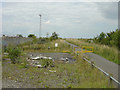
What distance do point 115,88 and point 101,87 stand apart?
22.4 inches

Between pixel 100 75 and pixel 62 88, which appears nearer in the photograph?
pixel 62 88

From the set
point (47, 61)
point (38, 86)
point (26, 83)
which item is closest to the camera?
point (38, 86)

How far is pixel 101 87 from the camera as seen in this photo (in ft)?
22.5

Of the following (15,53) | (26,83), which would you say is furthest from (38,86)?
(15,53)

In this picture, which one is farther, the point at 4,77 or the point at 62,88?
the point at 4,77

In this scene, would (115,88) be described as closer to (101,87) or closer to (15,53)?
(101,87)

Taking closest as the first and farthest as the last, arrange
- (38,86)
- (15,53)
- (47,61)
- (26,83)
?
(38,86), (26,83), (47,61), (15,53)

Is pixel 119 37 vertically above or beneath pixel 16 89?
above

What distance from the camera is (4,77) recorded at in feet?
30.1

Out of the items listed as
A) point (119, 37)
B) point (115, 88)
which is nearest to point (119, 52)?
point (119, 37)

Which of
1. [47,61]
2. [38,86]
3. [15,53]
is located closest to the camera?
[38,86]

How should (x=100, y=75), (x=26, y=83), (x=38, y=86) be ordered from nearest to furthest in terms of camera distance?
1. (x=38, y=86)
2. (x=26, y=83)
3. (x=100, y=75)

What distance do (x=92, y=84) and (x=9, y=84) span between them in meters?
3.65

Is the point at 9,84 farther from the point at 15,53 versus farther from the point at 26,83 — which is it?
the point at 15,53
